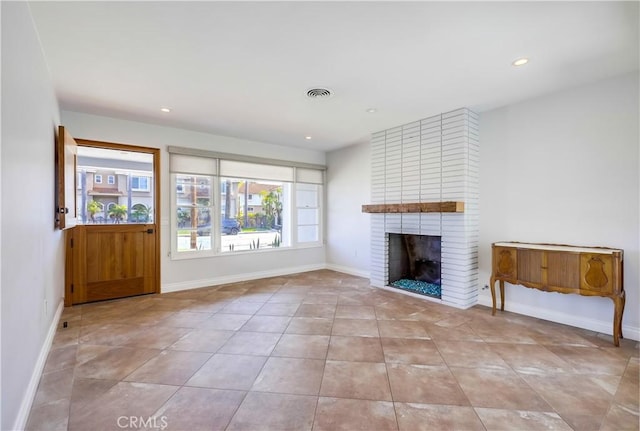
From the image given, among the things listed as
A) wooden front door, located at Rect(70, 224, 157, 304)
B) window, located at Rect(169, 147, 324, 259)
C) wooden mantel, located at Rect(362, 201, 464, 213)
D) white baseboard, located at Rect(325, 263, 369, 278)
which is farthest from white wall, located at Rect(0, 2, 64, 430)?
white baseboard, located at Rect(325, 263, 369, 278)

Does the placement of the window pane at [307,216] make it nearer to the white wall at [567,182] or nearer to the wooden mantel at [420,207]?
the wooden mantel at [420,207]

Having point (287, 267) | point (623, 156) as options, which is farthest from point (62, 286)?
point (623, 156)

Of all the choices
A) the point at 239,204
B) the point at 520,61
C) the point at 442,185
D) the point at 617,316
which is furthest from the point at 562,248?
the point at 239,204

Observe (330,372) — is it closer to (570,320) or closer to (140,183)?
(570,320)

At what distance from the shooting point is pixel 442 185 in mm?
4090

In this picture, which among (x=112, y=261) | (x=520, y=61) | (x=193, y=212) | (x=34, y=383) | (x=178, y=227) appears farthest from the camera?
(x=193, y=212)

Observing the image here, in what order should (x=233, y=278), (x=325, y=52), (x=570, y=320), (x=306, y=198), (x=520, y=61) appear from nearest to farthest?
(x=325, y=52)
(x=520, y=61)
(x=570, y=320)
(x=233, y=278)
(x=306, y=198)

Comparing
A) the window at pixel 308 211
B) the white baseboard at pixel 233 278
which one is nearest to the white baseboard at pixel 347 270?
the white baseboard at pixel 233 278

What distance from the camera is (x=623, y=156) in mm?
2922

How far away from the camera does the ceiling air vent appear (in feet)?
10.5

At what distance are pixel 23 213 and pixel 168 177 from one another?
279cm

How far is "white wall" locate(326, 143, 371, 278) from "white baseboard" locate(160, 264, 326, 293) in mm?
654

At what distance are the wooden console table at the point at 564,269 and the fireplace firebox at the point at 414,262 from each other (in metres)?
1.14

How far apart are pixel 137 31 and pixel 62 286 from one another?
3.40 metres
